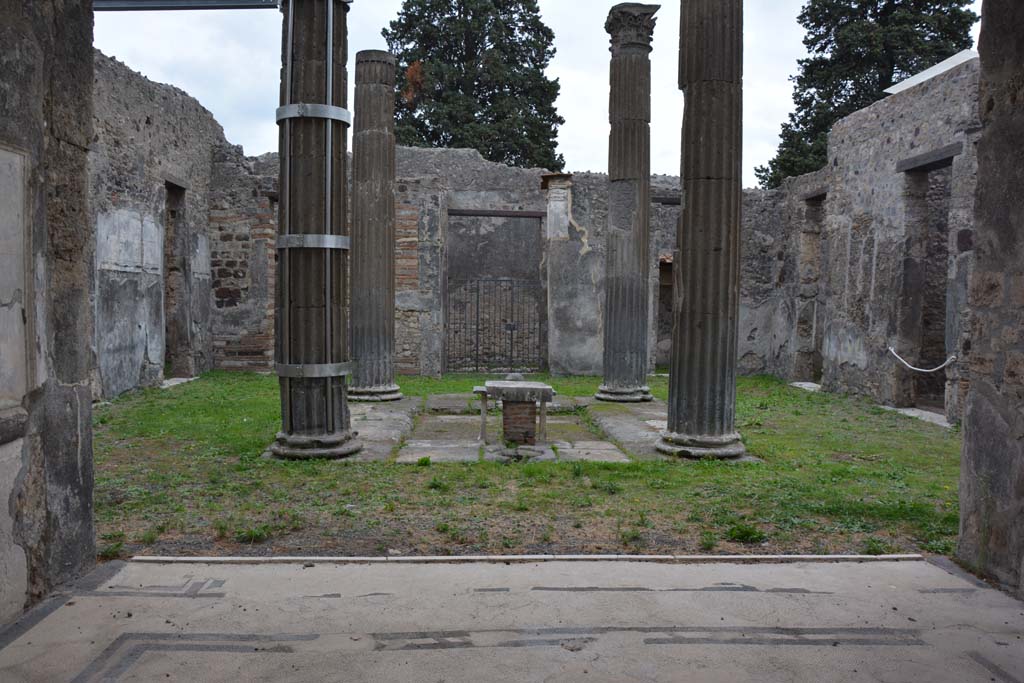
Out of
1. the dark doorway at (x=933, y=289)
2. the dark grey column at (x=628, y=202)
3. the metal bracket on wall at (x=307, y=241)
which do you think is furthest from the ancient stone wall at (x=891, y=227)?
the metal bracket on wall at (x=307, y=241)

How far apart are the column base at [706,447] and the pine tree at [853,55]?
17.0 m

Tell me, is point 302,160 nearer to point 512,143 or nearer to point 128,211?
point 128,211

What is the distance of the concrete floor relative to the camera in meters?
2.92

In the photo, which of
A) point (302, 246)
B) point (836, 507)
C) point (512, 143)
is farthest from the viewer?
point (512, 143)

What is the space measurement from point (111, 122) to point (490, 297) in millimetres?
11062

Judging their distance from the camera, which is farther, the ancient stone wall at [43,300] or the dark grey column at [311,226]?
the dark grey column at [311,226]

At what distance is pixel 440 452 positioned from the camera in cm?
745

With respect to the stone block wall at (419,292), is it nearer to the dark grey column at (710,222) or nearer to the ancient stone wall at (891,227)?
the ancient stone wall at (891,227)

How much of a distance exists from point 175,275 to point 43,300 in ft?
35.8

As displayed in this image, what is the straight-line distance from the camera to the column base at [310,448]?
6.94 meters

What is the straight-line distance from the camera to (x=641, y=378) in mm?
11023

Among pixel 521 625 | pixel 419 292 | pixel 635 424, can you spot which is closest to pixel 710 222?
pixel 635 424

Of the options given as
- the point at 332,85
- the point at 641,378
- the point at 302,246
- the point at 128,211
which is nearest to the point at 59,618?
the point at 302,246

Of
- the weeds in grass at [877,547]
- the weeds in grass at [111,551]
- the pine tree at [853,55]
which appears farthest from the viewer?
the pine tree at [853,55]
